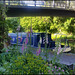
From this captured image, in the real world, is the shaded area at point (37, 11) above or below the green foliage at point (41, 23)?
above

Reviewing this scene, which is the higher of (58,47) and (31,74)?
(58,47)

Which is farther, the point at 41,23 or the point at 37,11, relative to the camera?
the point at 41,23

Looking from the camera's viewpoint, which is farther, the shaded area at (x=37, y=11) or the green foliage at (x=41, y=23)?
the green foliage at (x=41, y=23)

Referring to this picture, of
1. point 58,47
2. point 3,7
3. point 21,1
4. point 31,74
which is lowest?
point 31,74

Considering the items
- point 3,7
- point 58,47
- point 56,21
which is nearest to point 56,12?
point 3,7

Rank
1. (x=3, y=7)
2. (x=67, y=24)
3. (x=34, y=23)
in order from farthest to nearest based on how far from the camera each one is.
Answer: (x=67, y=24) < (x=34, y=23) < (x=3, y=7)

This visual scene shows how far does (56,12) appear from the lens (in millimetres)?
14438

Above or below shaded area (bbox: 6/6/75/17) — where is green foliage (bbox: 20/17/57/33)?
below

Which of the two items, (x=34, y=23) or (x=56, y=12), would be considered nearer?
(x=56, y=12)

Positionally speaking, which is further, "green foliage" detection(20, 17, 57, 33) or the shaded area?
"green foliage" detection(20, 17, 57, 33)

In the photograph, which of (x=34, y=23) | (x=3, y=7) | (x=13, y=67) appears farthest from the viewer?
(x=34, y=23)

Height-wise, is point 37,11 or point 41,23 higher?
point 37,11

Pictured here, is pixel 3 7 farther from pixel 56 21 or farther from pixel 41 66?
pixel 56 21

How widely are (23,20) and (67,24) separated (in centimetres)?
867
